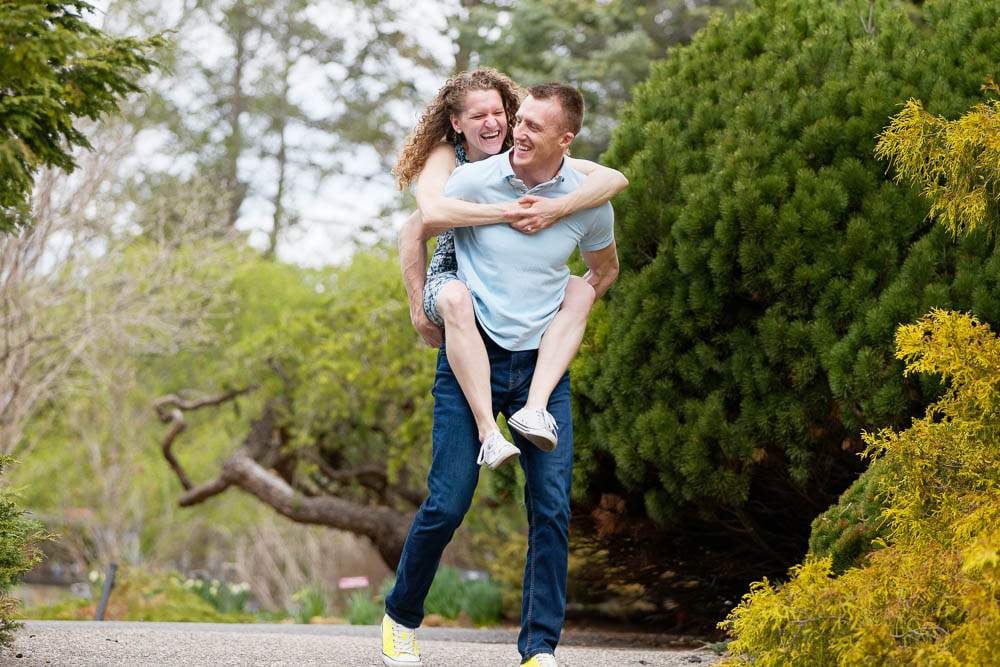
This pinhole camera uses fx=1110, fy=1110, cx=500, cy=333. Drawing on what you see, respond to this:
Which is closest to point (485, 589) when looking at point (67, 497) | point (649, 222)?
point (649, 222)

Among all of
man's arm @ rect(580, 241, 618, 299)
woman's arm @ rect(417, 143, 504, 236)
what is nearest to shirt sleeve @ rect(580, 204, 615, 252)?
man's arm @ rect(580, 241, 618, 299)

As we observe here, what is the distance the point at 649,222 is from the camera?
5188 mm

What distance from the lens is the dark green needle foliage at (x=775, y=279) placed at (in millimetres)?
4496

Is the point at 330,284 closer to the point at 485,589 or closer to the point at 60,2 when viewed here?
the point at 485,589

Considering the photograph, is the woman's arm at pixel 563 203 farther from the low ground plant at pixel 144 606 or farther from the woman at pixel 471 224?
the low ground plant at pixel 144 606

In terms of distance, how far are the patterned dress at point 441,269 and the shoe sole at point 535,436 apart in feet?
1.59

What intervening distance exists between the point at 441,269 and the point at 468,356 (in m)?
0.48

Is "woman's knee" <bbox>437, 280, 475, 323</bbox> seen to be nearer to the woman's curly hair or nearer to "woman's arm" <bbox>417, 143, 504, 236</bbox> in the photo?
"woman's arm" <bbox>417, 143, 504, 236</bbox>

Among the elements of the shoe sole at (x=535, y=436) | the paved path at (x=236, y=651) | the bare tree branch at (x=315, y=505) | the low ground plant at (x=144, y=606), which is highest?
the shoe sole at (x=535, y=436)

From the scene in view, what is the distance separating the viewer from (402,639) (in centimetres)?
361

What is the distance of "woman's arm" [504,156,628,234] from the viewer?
3447mm

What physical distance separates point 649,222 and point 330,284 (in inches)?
369

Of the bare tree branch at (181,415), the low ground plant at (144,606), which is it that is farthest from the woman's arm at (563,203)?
the bare tree branch at (181,415)

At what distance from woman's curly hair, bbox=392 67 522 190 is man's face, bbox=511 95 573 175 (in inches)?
15.3
